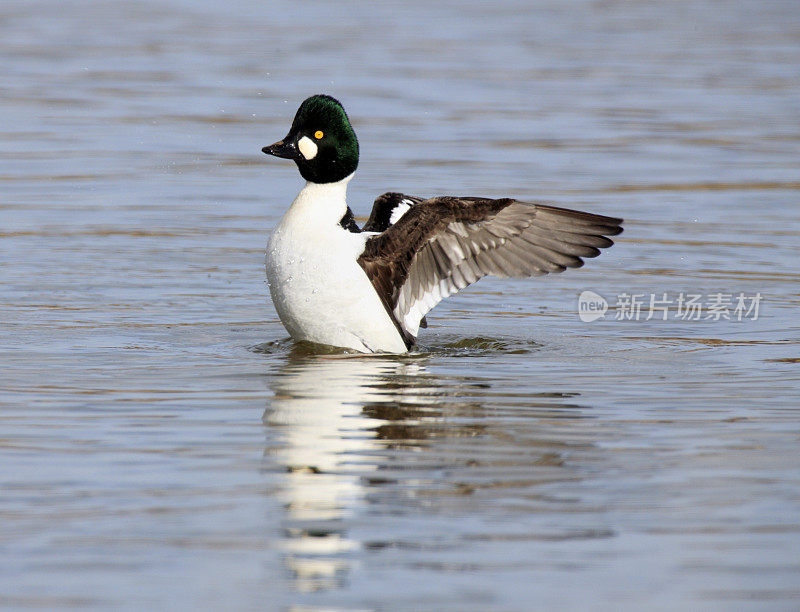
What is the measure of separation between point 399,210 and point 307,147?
0.68 metres

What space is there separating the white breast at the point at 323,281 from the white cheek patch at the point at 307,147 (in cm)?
20

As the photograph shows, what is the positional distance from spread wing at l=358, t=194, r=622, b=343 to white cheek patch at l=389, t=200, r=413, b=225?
50cm

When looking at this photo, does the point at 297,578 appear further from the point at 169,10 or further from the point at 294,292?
the point at 169,10

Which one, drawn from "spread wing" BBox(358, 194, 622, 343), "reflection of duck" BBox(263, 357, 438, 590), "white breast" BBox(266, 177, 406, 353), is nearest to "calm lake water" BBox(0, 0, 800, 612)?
"reflection of duck" BBox(263, 357, 438, 590)

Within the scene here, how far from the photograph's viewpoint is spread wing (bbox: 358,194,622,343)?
7.83 m

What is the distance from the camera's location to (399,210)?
852 cm

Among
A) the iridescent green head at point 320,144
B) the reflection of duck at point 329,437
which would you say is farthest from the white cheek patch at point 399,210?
the reflection of duck at point 329,437

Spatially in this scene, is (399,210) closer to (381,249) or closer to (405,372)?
(381,249)

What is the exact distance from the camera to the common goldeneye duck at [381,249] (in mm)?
7781

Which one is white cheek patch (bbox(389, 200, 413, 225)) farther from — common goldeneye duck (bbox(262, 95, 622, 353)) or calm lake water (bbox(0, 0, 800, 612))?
calm lake water (bbox(0, 0, 800, 612))

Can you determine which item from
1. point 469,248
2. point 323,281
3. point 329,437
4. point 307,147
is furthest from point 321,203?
point 329,437

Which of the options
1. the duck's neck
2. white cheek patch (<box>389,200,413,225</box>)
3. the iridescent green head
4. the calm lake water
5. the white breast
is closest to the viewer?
the calm lake water

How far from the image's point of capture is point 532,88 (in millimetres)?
19578

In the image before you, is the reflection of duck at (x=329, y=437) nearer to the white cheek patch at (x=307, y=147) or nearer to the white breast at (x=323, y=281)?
the white breast at (x=323, y=281)
